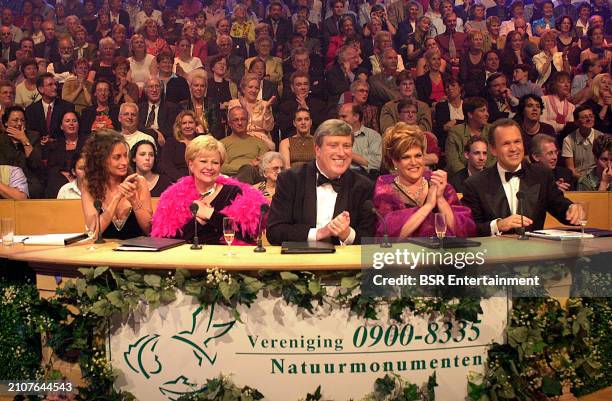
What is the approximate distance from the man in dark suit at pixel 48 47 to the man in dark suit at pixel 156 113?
3.25 feet

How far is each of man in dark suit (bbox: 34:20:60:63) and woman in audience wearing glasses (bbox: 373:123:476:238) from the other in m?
4.56

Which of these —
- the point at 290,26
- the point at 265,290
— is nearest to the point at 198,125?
the point at 290,26

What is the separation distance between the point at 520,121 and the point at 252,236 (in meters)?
4.25

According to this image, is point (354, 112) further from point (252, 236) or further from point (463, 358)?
point (463, 358)

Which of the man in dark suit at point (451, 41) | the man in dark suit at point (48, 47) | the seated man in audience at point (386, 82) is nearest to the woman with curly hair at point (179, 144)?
the man in dark suit at point (48, 47)

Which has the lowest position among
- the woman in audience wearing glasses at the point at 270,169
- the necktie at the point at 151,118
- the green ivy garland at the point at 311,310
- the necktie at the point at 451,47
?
the green ivy garland at the point at 311,310

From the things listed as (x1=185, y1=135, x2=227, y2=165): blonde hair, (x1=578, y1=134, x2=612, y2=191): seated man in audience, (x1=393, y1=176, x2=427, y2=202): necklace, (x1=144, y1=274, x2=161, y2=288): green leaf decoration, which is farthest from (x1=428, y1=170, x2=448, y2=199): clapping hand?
(x1=578, y1=134, x2=612, y2=191): seated man in audience

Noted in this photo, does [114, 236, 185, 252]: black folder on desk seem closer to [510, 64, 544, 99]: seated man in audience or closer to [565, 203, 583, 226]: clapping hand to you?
[565, 203, 583, 226]: clapping hand

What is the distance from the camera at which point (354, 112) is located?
19.9 ft

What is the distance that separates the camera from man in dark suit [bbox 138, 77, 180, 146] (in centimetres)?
596

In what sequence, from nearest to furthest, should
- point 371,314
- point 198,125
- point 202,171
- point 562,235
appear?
point 371,314 < point 562,235 < point 202,171 < point 198,125

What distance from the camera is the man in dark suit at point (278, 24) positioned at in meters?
6.34

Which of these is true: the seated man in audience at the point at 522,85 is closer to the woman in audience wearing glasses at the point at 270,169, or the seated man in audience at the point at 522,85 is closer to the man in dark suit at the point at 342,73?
the man in dark suit at the point at 342,73

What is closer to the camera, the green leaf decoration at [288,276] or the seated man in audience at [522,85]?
the green leaf decoration at [288,276]
